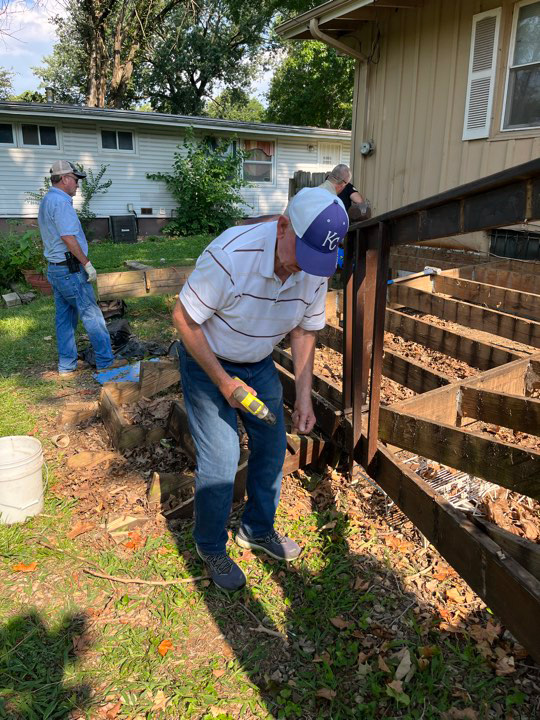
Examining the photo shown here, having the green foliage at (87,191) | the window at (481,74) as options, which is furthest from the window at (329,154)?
the window at (481,74)

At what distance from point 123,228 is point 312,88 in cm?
1713

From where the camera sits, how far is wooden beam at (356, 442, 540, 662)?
1833 millimetres

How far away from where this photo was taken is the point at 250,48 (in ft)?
97.5

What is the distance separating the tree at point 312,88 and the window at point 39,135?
52.4ft

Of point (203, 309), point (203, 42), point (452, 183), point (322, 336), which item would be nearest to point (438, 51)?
point (452, 183)

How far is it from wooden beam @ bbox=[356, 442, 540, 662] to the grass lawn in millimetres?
430

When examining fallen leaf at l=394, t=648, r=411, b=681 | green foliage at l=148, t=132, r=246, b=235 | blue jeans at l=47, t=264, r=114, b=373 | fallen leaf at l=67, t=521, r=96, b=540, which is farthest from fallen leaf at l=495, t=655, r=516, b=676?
green foliage at l=148, t=132, r=246, b=235

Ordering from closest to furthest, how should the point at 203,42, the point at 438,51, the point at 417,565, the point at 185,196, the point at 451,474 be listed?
the point at 417,565
the point at 451,474
the point at 438,51
the point at 185,196
the point at 203,42

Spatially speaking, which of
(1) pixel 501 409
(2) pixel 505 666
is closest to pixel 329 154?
(1) pixel 501 409

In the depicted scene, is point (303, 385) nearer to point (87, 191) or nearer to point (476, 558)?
point (476, 558)

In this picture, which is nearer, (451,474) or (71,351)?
(451,474)

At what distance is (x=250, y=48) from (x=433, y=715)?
33861 millimetres

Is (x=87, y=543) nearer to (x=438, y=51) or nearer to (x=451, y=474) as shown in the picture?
(x=451, y=474)

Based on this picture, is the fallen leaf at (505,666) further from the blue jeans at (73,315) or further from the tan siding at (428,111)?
the tan siding at (428,111)
